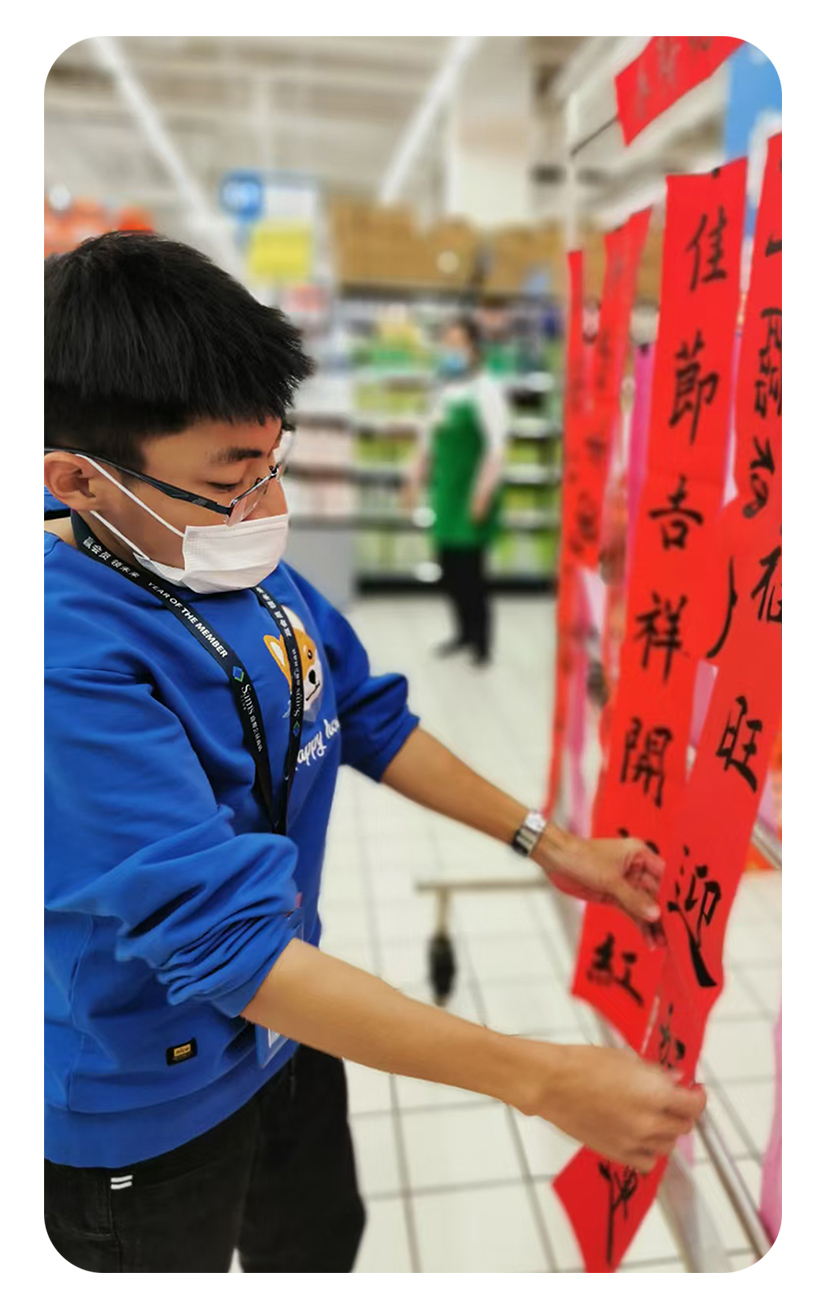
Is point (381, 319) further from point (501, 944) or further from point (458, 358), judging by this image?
point (501, 944)

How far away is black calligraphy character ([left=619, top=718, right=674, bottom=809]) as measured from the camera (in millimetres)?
Result: 1118

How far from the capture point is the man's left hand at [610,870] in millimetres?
1078

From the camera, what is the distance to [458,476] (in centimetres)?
494

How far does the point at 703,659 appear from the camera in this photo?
1002 mm

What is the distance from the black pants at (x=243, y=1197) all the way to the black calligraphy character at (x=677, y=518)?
0.79m

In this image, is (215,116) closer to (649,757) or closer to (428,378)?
(428,378)

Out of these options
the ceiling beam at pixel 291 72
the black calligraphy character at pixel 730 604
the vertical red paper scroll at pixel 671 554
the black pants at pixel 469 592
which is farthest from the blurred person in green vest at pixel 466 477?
the ceiling beam at pixel 291 72

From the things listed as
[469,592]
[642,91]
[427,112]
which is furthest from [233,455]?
[427,112]

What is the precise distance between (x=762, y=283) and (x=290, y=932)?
705 mm

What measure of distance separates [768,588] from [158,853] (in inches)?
22.6

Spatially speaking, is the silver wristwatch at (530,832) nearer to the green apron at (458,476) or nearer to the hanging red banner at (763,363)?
the hanging red banner at (763,363)

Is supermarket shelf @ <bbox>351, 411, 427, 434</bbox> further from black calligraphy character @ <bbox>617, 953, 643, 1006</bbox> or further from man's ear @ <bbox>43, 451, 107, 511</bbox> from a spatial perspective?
man's ear @ <bbox>43, 451, 107, 511</bbox>
